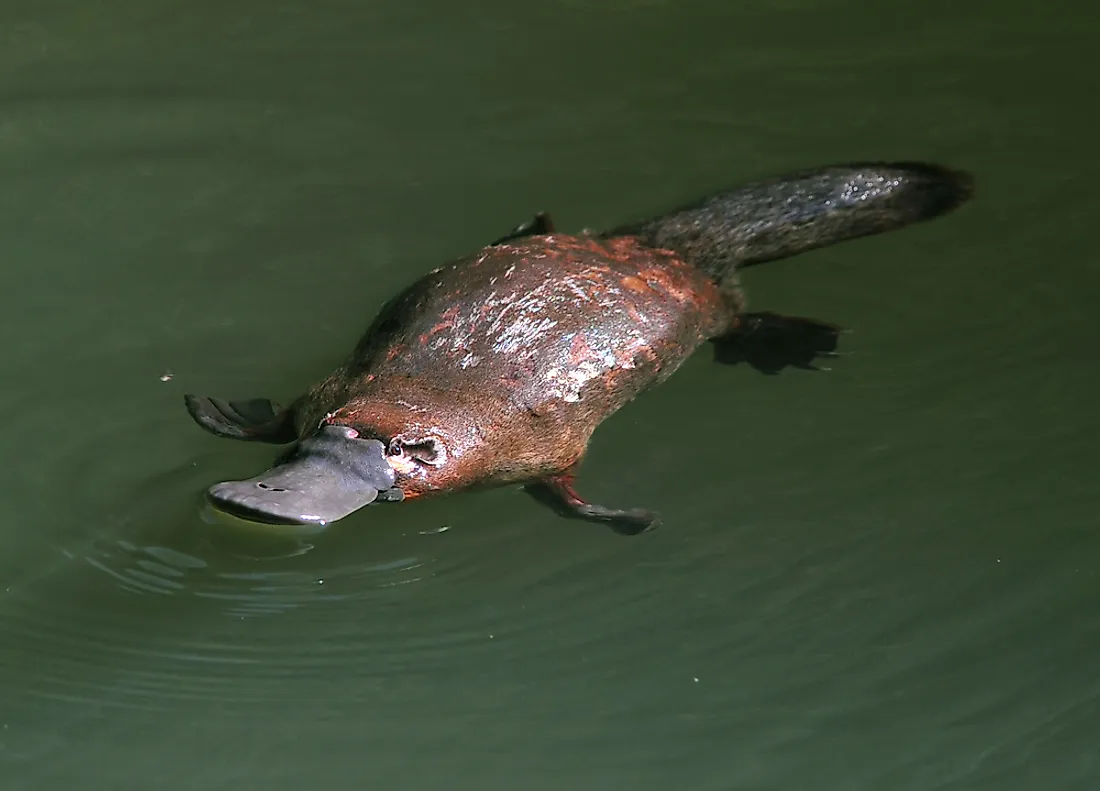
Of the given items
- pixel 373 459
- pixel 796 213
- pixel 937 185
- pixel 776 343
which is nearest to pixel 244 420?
pixel 373 459

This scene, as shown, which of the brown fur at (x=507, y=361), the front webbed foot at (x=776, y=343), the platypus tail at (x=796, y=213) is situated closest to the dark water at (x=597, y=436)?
the front webbed foot at (x=776, y=343)

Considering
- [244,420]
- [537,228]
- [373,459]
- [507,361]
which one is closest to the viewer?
[373,459]

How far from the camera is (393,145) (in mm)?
3771

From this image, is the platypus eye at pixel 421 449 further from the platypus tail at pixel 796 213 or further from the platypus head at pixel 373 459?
the platypus tail at pixel 796 213

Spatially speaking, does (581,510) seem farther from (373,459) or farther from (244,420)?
(244,420)

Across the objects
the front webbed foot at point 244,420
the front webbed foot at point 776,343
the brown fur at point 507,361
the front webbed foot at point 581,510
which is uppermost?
the brown fur at point 507,361

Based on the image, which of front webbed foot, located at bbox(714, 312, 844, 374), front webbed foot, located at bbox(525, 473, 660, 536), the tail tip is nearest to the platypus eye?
front webbed foot, located at bbox(525, 473, 660, 536)

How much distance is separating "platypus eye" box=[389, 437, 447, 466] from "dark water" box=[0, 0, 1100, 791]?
1.27 ft

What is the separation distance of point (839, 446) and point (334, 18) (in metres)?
2.19

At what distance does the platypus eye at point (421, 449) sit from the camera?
7.92 feet

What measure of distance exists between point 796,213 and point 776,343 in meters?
0.32

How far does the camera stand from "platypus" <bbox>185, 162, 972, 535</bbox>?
243 centimetres

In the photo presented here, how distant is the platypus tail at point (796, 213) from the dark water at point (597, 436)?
0.18 m

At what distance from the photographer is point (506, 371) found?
252 cm
